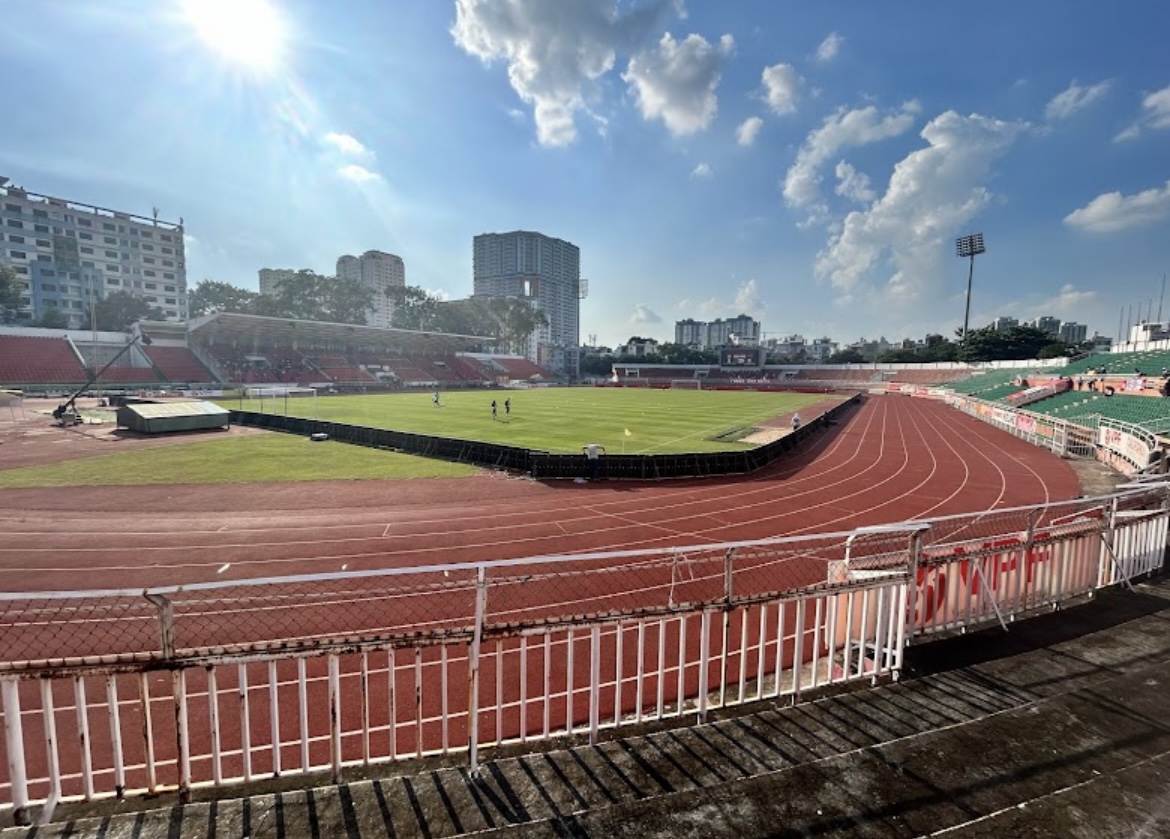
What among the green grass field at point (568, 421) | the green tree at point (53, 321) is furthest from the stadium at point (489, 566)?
the green tree at point (53, 321)

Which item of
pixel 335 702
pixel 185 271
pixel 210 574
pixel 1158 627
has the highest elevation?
pixel 185 271

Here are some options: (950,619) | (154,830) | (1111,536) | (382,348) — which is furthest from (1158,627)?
(382,348)

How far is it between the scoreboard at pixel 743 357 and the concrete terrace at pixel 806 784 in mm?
108577

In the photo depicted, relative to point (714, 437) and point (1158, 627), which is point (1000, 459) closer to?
point (714, 437)

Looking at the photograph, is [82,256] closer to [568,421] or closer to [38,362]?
[38,362]

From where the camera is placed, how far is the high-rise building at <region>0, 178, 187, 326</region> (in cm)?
9825

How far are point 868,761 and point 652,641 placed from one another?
4.75 m

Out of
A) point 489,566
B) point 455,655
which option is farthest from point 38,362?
point 489,566

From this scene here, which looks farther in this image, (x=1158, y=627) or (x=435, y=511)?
(x=435, y=511)

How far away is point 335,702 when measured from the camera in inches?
145

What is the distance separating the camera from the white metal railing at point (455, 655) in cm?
354

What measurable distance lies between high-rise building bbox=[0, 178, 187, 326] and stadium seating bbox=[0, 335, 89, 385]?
43307mm

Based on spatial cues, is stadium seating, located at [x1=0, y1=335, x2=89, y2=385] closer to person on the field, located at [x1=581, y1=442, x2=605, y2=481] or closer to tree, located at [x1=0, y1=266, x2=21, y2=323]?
tree, located at [x1=0, y1=266, x2=21, y2=323]

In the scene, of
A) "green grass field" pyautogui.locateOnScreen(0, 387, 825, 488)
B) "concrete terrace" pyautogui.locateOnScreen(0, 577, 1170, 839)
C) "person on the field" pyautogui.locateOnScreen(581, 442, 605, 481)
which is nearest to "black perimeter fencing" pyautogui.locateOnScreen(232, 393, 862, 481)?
"person on the field" pyautogui.locateOnScreen(581, 442, 605, 481)
